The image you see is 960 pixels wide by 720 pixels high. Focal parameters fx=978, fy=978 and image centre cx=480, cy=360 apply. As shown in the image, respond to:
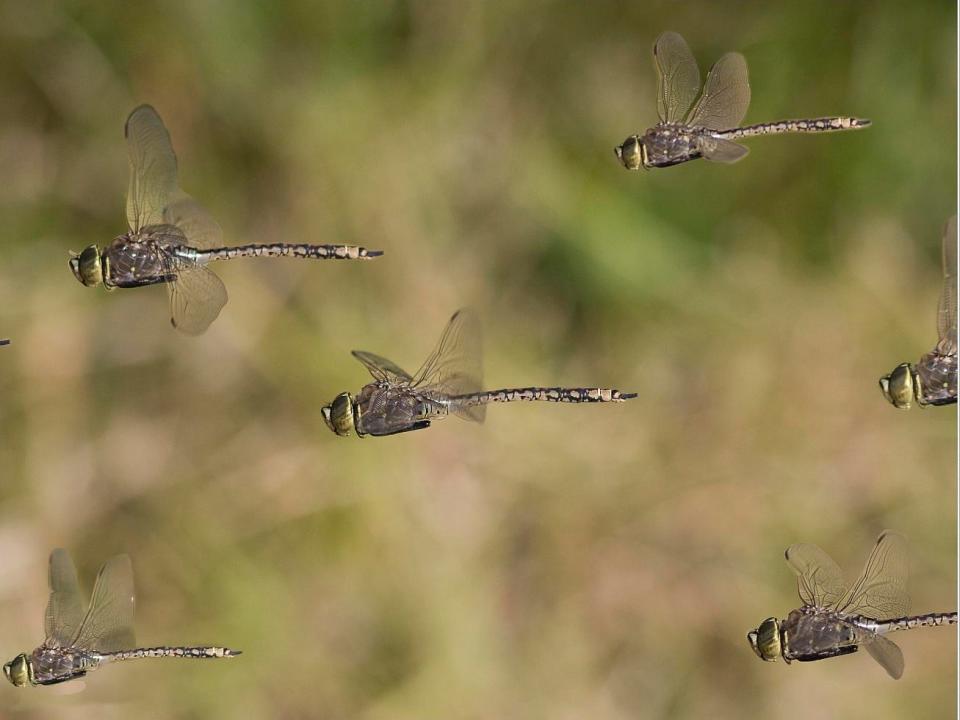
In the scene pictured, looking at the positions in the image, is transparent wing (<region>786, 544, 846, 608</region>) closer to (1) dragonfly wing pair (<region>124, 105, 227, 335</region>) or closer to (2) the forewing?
(2) the forewing

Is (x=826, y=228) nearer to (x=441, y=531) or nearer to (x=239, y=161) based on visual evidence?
(x=441, y=531)

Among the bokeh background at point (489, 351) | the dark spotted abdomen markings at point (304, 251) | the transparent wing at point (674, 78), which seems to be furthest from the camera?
the bokeh background at point (489, 351)

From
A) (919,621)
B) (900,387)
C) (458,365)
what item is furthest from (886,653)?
(458,365)

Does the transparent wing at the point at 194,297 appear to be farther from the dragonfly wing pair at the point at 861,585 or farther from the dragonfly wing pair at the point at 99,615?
the dragonfly wing pair at the point at 861,585

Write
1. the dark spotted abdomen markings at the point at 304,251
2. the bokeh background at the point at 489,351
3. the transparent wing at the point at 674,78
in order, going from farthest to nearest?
the bokeh background at the point at 489,351 → the transparent wing at the point at 674,78 → the dark spotted abdomen markings at the point at 304,251

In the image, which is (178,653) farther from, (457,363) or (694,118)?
(694,118)

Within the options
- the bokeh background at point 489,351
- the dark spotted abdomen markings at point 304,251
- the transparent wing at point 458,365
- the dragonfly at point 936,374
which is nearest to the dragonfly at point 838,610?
the dragonfly at point 936,374
